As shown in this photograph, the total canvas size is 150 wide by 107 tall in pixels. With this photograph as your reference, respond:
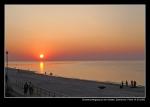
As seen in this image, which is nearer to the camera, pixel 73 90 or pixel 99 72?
pixel 73 90

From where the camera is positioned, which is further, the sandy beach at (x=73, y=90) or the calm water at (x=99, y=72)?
the calm water at (x=99, y=72)

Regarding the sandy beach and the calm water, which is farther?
the calm water

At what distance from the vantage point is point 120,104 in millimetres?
5777
